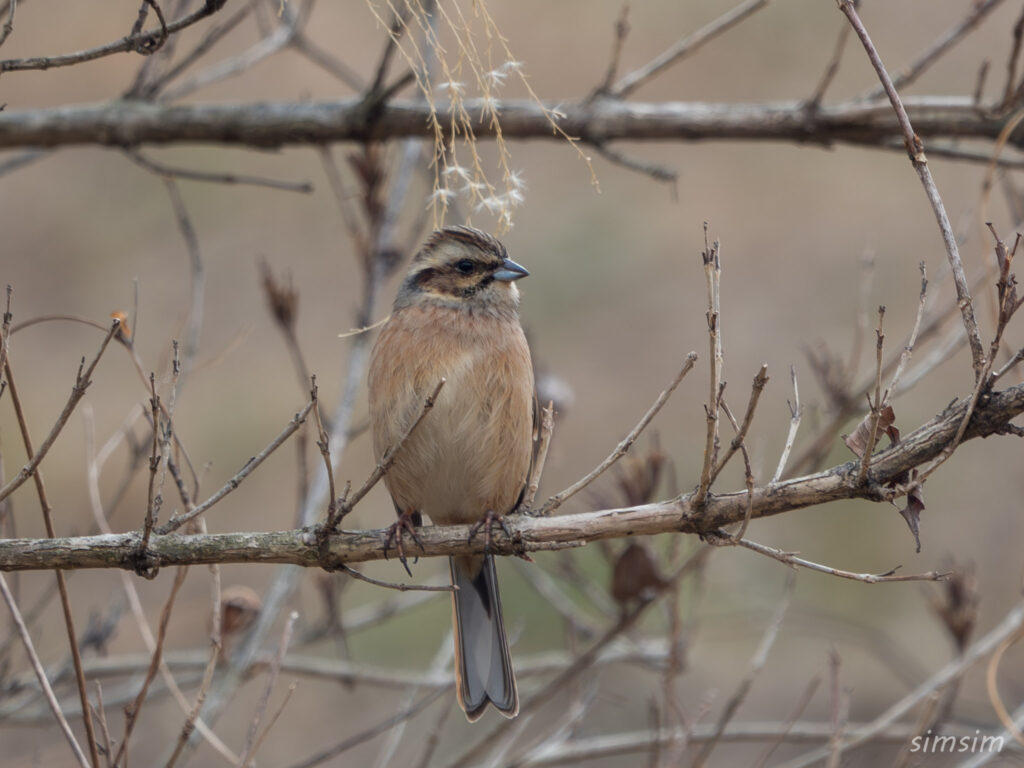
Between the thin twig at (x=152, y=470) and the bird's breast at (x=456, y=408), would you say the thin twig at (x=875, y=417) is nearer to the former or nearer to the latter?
the thin twig at (x=152, y=470)

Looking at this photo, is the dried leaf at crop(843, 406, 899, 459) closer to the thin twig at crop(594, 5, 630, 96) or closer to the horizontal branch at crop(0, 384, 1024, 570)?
the horizontal branch at crop(0, 384, 1024, 570)

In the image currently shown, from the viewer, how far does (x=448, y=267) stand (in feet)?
13.9

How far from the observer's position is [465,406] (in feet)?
12.8

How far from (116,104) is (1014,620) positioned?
3.74m

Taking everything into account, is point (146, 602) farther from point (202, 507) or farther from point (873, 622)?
point (202, 507)

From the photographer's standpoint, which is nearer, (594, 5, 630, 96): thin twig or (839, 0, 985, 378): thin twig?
(839, 0, 985, 378): thin twig

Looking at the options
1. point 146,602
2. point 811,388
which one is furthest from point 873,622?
point 146,602

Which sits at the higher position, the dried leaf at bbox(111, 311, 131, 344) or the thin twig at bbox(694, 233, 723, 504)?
the dried leaf at bbox(111, 311, 131, 344)

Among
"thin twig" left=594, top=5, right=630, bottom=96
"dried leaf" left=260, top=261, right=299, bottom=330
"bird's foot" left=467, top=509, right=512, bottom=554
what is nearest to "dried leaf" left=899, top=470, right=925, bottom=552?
"bird's foot" left=467, top=509, right=512, bottom=554

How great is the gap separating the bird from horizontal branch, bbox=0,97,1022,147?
0.50m

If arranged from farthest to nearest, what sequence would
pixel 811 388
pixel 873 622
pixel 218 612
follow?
pixel 811 388 → pixel 873 622 → pixel 218 612

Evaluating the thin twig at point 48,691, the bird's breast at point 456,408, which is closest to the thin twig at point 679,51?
the bird's breast at point 456,408

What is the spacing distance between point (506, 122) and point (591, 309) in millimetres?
6649

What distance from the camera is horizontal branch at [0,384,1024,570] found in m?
2.29
